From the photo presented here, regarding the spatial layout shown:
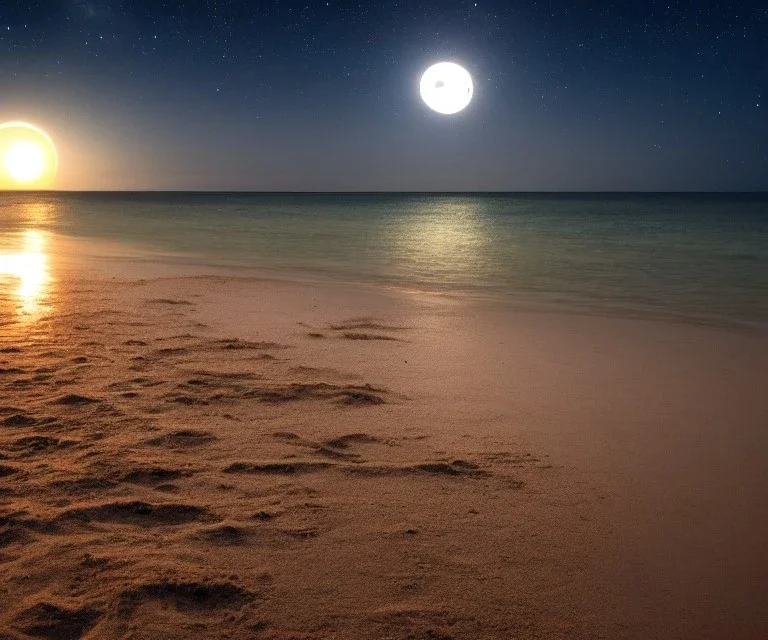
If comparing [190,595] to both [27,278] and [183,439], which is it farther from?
[27,278]

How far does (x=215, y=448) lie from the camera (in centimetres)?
365

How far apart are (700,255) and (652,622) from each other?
21.0 meters

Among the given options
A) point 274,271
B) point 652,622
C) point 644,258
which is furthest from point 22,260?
point 644,258

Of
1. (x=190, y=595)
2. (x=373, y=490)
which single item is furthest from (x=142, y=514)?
(x=373, y=490)

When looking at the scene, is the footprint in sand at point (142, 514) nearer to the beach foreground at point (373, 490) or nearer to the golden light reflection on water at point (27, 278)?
the beach foreground at point (373, 490)

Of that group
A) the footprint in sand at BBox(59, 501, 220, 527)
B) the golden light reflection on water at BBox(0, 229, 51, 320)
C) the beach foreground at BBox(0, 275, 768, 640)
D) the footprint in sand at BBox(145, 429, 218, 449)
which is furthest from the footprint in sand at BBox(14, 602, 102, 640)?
the golden light reflection on water at BBox(0, 229, 51, 320)

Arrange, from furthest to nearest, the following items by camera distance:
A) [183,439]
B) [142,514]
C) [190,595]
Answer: [183,439] < [142,514] < [190,595]

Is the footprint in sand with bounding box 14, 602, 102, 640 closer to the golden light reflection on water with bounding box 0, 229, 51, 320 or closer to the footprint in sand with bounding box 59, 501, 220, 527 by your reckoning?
the footprint in sand with bounding box 59, 501, 220, 527

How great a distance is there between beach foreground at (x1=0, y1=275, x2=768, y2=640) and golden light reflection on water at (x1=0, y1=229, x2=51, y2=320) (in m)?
1.88

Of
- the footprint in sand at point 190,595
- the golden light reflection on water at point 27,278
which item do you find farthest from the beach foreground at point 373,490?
the golden light reflection on water at point 27,278

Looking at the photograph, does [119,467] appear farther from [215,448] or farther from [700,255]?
[700,255]

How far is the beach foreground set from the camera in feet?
7.77

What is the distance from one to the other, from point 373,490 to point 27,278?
945 centimetres

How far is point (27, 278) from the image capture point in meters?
10.7
